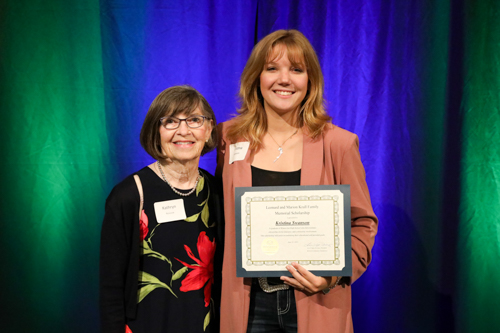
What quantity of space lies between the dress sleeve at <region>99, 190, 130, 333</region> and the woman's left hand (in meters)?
0.60

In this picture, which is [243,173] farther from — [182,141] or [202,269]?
[202,269]

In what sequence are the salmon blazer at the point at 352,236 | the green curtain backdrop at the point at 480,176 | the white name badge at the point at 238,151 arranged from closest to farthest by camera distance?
the salmon blazer at the point at 352,236 < the white name badge at the point at 238,151 < the green curtain backdrop at the point at 480,176

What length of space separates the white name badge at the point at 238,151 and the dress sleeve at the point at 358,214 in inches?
15.2

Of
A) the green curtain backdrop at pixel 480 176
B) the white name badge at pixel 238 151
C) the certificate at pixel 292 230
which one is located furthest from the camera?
the green curtain backdrop at pixel 480 176

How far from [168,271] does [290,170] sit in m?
0.60

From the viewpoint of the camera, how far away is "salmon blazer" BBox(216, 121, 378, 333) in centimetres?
142

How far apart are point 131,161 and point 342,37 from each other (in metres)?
1.47

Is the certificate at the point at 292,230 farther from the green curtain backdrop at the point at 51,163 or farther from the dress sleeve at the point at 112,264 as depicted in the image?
the green curtain backdrop at the point at 51,163

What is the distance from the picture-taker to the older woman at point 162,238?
4.63ft

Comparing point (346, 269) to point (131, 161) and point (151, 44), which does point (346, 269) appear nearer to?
point (131, 161)

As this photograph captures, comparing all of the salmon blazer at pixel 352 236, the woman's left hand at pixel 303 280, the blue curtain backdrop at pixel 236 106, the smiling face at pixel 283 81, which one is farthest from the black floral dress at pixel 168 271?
the blue curtain backdrop at pixel 236 106

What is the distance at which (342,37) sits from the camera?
2.29 metres

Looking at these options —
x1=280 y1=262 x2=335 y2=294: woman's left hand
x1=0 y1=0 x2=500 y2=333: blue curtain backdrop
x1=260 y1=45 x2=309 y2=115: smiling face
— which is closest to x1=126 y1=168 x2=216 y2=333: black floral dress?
x1=280 y1=262 x2=335 y2=294: woman's left hand

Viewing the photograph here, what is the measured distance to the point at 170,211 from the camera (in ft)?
4.83
